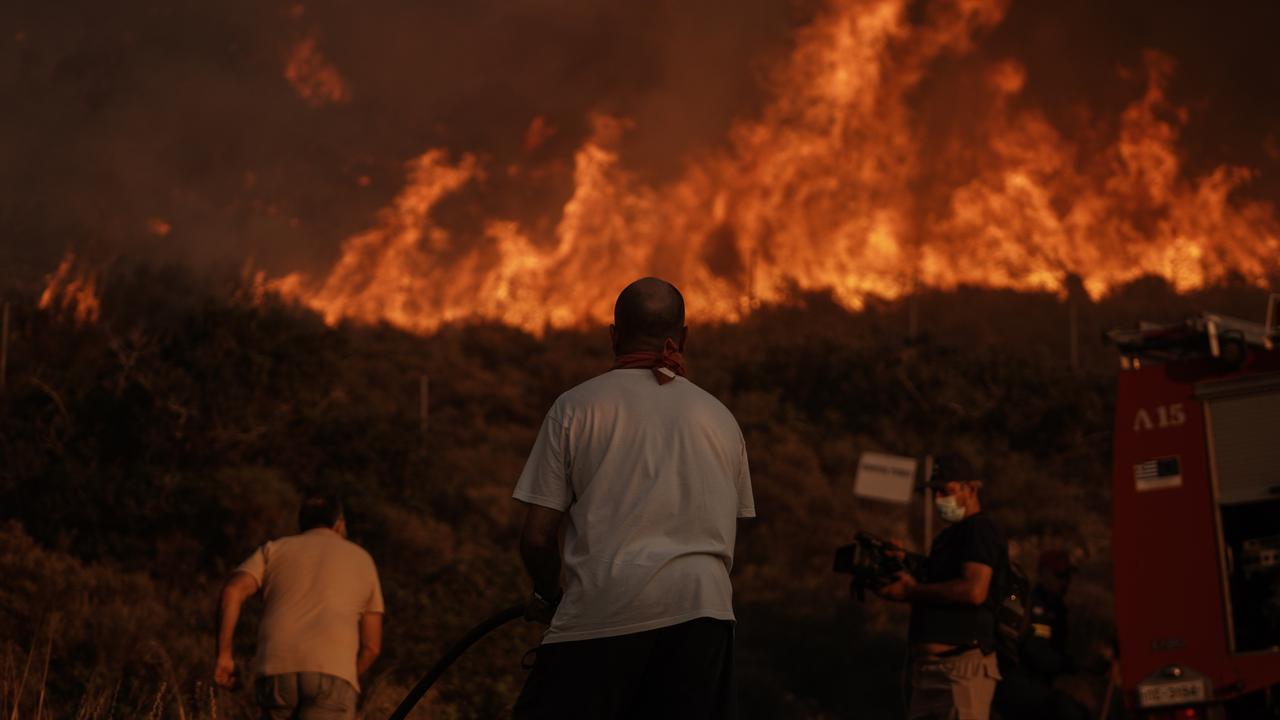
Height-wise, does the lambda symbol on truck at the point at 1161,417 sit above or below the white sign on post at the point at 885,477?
below

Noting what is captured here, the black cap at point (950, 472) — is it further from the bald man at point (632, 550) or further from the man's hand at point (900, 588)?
the bald man at point (632, 550)

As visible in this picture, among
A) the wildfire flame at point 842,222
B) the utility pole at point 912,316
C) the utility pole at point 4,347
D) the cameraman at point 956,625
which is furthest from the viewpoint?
the wildfire flame at point 842,222

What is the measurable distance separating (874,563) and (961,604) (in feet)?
1.88

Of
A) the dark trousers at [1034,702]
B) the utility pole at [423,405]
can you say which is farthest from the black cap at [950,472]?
the utility pole at [423,405]

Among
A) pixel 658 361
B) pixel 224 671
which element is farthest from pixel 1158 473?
pixel 224 671

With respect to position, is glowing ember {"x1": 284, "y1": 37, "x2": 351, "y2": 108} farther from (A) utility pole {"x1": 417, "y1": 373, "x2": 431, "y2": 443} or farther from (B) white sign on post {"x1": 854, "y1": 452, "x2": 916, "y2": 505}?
(B) white sign on post {"x1": 854, "y1": 452, "x2": 916, "y2": 505}

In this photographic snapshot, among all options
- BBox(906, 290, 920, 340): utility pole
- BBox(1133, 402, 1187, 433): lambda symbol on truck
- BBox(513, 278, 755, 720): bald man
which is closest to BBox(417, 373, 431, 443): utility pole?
Answer: BBox(906, 290, 920, 340): utility pole

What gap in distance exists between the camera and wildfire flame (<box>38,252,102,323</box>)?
99.6ft

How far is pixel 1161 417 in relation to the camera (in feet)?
23.2

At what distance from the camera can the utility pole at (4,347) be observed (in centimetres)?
2606

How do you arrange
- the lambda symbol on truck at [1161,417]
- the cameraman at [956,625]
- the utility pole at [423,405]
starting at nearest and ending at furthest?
the cameraman at [956,625]
the lambda symbol on truck at [1161,417]
the utility pole at [423,405]

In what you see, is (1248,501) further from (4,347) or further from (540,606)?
(4,347)

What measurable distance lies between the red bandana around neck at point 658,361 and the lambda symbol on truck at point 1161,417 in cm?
374

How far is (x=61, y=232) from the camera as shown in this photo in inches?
1403
